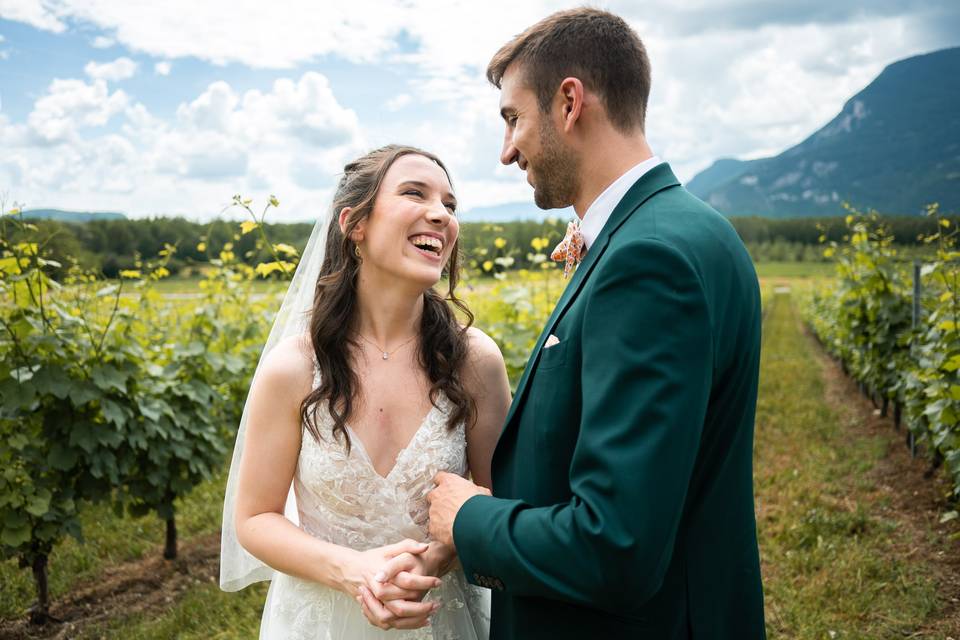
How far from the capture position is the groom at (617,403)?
1.39 metres

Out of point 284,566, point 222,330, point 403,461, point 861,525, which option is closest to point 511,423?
point 403,461

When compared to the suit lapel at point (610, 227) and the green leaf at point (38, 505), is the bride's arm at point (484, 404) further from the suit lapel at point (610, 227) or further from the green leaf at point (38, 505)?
the green leaf at point (38, 505)

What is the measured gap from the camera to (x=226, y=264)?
9531 mm

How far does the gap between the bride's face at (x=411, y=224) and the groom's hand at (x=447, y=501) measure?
31.6 inches

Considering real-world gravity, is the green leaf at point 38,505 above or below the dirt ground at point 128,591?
above

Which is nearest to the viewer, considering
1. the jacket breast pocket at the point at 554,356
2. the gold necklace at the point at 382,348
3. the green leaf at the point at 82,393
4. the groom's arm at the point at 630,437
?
the groom's arm at the point at 630,437

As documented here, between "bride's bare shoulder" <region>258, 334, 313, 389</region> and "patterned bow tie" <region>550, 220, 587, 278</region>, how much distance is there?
3.04 feet

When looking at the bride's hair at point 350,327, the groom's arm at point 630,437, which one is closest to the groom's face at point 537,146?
the groom's arm at point 630,437

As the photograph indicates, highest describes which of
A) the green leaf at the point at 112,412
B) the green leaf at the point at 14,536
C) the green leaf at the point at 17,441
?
the green leaf at the point at 112,412

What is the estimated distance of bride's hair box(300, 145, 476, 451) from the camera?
242 cm

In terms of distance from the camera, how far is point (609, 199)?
1824 millimetres

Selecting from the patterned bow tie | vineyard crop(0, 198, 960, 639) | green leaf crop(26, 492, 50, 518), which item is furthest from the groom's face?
green leaf crop(26, 492, 50, 518)

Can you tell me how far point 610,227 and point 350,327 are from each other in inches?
49.0

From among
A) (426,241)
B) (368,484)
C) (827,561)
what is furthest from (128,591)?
(827,561)
